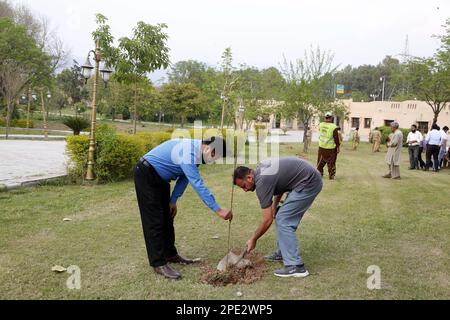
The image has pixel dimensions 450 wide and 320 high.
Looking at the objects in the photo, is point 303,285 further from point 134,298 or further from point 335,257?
point 134,298

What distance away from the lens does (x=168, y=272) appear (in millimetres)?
4211

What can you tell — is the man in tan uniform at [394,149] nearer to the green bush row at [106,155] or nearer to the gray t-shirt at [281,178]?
the green bush row at [106,155]

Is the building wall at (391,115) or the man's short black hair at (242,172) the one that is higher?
the building wall at (391,115)

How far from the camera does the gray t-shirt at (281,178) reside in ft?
13.4

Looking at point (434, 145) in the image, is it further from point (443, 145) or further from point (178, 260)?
point (178, 260)

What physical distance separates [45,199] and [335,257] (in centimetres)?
537

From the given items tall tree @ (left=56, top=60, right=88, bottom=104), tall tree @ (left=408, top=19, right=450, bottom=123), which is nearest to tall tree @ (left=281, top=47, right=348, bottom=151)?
tall tree @ (left=408, top=19, right=450, bottom=123)

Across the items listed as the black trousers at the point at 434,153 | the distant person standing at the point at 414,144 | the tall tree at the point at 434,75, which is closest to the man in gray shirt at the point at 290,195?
the distant person standing at the point at 414,144

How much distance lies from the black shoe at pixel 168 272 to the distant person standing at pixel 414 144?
1233cm

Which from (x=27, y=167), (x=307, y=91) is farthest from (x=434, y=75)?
(x=27, y=167)

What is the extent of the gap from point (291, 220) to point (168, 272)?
4.60 ft

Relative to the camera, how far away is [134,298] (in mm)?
3764
